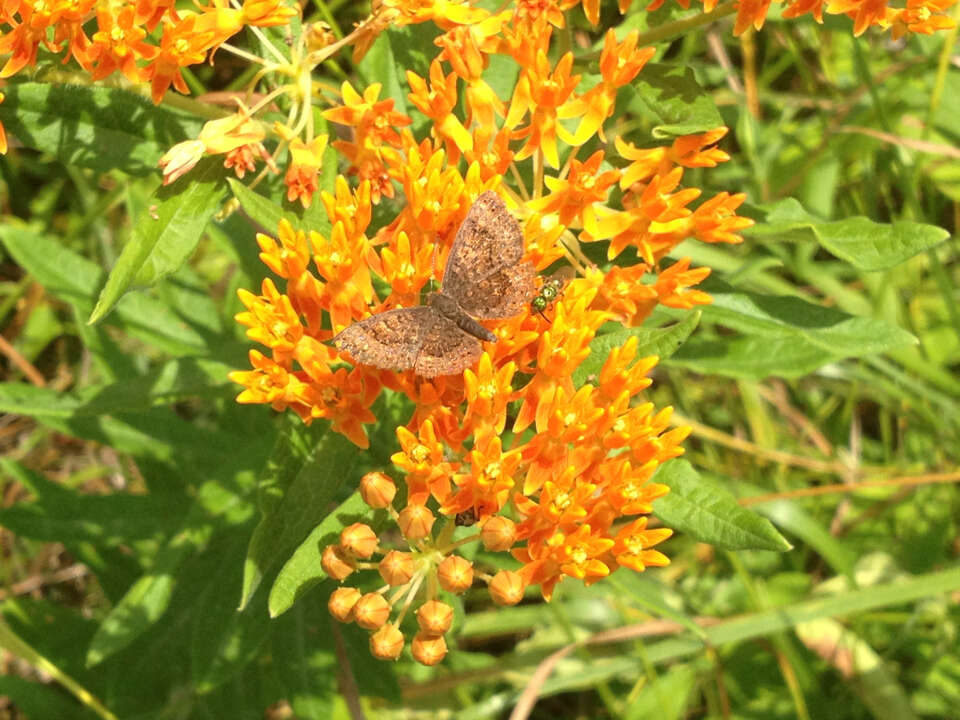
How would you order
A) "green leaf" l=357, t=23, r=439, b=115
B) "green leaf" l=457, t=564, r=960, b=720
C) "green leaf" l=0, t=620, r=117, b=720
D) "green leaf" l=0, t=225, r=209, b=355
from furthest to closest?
"green leaf" l=457, t=564, r=960, b=720
"green leaf" l=0, t=225, r=209, b=355
"green leaf" l=0, t=620, r=117, b=720
"green leaf" l=357, t=23, r=439, b=115

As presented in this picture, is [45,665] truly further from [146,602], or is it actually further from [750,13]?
[750,13]

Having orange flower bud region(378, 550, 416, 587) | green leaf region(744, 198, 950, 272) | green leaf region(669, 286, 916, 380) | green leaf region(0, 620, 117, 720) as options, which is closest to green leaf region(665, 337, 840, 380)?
→ green leaf region(669, 286, 916, 380)

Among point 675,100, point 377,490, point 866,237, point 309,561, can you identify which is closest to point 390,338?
point 377,490

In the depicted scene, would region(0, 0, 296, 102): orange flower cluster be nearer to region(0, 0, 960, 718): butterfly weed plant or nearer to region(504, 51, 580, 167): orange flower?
region(0, 0, 960, 718): butterfly weed plant

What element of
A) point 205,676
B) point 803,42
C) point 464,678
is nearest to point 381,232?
point 205,676

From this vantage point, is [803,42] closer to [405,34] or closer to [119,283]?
[405,34]

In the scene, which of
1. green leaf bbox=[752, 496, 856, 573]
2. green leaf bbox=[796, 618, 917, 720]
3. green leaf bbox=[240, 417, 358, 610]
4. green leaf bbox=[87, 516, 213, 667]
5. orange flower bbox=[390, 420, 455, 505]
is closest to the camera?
orange flower bbox=[390, 420, 455, 505]
